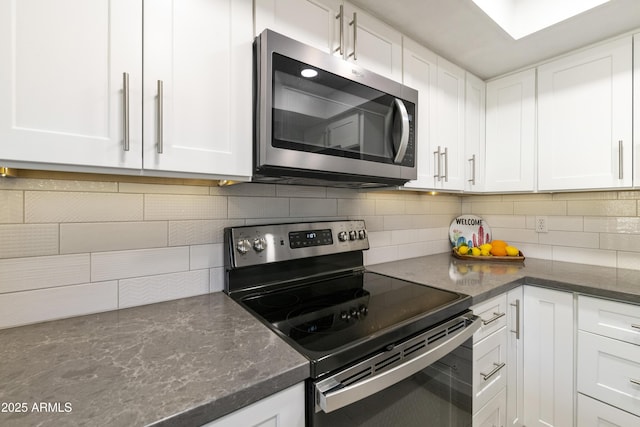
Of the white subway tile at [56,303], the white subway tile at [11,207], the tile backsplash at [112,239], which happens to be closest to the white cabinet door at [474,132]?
the tile backsplash at [112,239]

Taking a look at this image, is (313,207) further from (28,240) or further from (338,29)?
(28,240)

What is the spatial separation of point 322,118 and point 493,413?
1510 mm

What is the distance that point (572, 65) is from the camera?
160 centimetres

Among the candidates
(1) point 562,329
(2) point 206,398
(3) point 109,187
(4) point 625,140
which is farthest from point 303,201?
(4) point 625,140

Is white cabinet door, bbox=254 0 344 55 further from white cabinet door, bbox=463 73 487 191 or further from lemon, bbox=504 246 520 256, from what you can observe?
lemon, bbox=504 246 520 256

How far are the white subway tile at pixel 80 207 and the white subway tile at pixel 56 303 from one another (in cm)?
22

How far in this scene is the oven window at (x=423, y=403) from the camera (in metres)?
0.72

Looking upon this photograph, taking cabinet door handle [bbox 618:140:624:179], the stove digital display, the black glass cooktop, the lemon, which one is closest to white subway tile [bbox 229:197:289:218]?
the stove digital display

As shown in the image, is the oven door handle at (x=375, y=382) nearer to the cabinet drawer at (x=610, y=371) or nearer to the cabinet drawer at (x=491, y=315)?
the cabinet drawer at (x=491, y=315)

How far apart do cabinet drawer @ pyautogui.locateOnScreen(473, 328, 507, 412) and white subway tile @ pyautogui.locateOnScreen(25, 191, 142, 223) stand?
4.70 ft

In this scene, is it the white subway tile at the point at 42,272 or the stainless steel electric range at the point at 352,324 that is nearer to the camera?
the stainless steel electric range at the point at 352,324

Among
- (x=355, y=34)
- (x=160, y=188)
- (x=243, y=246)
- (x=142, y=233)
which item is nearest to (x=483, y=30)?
(x=355, y=34)

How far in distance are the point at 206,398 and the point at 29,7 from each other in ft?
3.09

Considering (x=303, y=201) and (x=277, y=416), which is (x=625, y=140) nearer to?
(x=303, y=201)
